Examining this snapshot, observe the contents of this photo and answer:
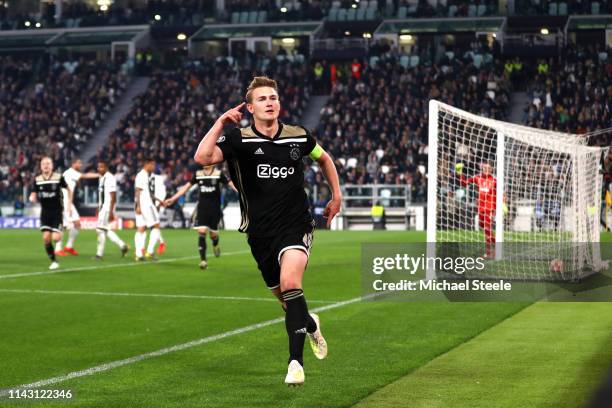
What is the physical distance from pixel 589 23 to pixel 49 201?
39.4 m

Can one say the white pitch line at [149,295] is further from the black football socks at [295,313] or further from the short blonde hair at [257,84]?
the short blonde hair at [257,84]

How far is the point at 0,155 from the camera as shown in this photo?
5031cm

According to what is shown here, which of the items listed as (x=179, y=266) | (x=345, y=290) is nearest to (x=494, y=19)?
(x=179, y=266)

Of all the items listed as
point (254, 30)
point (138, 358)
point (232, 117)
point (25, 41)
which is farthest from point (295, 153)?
Result: point (25, 41)

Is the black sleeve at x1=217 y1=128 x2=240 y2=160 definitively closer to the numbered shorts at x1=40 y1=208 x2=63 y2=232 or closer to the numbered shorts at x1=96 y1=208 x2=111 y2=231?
the numbered shorts at x1=40 y1=208 x2=63 y2=232

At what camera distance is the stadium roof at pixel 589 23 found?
50.8m

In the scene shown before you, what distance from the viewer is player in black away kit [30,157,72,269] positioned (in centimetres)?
1867

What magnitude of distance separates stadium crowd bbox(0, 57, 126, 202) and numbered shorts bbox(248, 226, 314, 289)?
128 feet

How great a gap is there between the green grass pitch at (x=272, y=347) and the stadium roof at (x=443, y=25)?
128 feet

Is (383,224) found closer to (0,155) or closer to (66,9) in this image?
(0,155)

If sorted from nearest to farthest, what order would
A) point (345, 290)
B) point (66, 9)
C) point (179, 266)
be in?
point (345, 290) < point (179, 266) < point (66, 9)

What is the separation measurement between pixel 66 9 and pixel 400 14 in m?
22.6

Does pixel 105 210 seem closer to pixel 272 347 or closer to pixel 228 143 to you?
pixel 272 347

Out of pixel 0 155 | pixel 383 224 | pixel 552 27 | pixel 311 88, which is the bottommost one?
pixel 383 224
